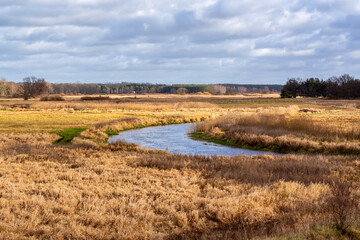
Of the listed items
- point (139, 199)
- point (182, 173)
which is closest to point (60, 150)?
A: point (182, 173)

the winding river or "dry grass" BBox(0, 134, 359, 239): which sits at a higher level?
"dry grass" BBox(0, 134, 359, 239)

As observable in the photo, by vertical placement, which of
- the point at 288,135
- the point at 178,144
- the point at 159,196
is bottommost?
the point at 178,144

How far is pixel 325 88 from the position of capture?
126 meters

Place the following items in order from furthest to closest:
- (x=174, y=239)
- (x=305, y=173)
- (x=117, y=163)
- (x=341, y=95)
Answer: (x=341, y=95)
(x=117, y=163)
(x=305, y=173)
(x=174, y=239)

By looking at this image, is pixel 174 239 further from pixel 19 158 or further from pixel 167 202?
pixel 19 158

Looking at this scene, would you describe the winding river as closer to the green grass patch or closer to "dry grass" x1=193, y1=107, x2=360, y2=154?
"dry grass" x1=193, y1=107, x2=360, y2=154

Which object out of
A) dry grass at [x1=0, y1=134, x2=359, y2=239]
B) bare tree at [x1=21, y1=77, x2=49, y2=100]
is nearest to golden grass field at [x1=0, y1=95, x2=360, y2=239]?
dry grass at [x1=0, y1=134, x2=359, y2=239]

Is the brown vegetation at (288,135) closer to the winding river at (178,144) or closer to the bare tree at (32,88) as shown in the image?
the winding river at (178,144)

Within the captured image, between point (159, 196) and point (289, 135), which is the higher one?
point (289, 135)

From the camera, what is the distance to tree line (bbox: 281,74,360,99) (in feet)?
359

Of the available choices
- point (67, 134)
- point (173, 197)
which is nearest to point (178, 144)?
point (67, 134)

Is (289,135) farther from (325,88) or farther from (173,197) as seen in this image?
(325,88)

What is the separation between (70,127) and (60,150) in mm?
14571

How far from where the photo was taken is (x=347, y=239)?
6754 millimetres
